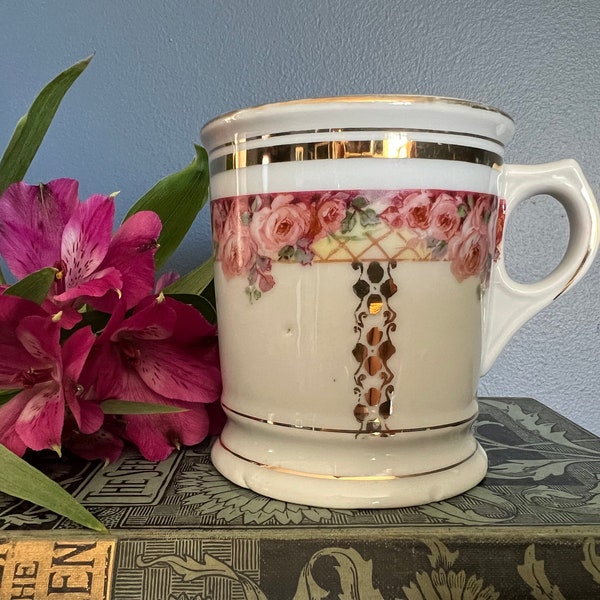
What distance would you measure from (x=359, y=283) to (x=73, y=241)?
0.56 ft

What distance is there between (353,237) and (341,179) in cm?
3

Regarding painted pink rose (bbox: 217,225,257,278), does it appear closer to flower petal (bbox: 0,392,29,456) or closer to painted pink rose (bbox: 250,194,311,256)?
painted pink rose (bbox: 250,194,311,256)

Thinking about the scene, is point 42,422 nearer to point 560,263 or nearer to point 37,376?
point 37,376

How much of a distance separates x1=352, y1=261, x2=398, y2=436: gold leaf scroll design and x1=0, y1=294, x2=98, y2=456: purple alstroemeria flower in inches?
5.9

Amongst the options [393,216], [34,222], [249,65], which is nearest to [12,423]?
[34,222]

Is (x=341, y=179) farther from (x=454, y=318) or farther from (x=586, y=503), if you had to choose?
(x=586, y=503)

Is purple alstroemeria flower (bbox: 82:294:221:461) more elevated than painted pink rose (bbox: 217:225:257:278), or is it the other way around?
painted pink rose (bbox: 217:225:257:278)

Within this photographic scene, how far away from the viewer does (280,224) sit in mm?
315

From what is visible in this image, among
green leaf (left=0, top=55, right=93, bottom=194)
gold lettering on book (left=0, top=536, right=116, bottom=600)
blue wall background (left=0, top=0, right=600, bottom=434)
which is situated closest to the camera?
gold lettering on book (left=0, top=536, right=116, bottom=600)

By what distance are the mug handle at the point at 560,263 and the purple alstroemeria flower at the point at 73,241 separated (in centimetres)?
21

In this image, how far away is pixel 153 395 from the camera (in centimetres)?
40

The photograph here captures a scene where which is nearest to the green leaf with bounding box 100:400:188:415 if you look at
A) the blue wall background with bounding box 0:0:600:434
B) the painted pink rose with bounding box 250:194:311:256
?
the painted pink rose with bounding box 250:194:311:256

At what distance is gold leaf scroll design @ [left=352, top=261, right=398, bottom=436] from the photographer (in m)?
0.31

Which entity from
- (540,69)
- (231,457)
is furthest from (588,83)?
(231,457)
